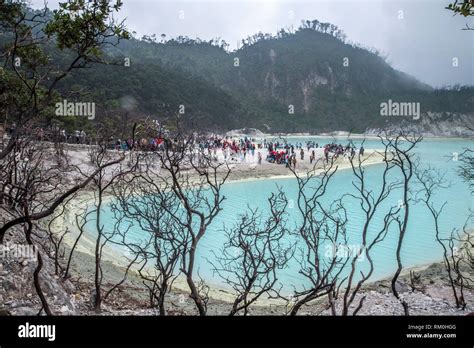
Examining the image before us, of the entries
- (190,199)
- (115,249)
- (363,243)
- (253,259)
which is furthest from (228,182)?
(253,259)

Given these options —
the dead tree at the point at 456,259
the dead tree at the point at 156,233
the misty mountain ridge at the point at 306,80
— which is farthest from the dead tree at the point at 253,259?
the misty mountain ridge at the point at 306,80

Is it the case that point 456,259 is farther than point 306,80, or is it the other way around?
point 306,80

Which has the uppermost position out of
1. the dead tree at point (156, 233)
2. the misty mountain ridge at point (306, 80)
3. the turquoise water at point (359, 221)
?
the misty mountain ridge at point (306, 80)

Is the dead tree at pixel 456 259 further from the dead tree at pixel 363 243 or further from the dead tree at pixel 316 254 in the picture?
the dead tree at pixel 316 254

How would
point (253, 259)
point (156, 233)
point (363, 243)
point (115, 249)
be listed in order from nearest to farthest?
point (253, 259), point (156, 233), point (363, 243), point (115, 249)

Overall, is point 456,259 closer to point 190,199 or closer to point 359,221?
point 359,221

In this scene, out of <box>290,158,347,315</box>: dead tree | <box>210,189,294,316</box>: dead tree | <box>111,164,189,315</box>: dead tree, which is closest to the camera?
<box>290,158,347,315</box>: dead tree

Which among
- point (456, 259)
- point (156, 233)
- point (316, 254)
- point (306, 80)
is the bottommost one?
point (456, 259)

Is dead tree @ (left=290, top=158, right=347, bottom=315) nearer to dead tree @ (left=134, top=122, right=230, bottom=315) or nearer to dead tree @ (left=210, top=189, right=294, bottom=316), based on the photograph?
dead tree @ (left=210, top=189, right=294, bottom=316)

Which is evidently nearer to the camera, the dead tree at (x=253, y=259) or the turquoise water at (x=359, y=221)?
the dead tree at (x=253, y=259)

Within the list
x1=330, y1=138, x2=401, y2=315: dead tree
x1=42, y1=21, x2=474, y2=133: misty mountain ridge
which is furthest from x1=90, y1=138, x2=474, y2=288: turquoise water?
x1=42, y1=21, x2=474, y2=133: misty mountain ridge
